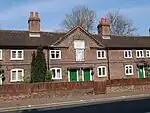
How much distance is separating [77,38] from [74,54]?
248 centimetres

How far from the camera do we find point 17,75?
3672 centimetres

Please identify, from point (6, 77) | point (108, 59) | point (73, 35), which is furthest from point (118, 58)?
point (6, 77)

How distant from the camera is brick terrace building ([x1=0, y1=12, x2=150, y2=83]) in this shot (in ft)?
122

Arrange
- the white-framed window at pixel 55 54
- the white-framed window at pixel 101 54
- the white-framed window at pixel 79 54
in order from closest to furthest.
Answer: the white-framed window at pixel 55 54
the white-framed window at pixel 79 54
the white-framed window at pixel 101 54

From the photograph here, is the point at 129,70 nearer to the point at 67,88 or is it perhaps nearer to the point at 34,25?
the point at 34,25

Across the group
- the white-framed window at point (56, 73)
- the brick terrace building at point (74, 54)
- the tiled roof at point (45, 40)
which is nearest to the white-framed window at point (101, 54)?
the brick terrace building at point (74, 54)

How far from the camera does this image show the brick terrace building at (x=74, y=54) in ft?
122

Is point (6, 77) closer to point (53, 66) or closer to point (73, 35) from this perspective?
point (53, 66)

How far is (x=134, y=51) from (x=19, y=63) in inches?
737

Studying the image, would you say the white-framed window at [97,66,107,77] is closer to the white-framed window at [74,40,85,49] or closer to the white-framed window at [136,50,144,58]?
the white-framed window at [74,40,85,49]

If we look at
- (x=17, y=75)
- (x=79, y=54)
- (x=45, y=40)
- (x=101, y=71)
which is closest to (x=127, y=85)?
(x=101, y=71)

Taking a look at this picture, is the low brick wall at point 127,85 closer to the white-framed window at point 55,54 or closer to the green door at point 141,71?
the white-framed window at point 55,54

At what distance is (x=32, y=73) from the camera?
3416 centimetres

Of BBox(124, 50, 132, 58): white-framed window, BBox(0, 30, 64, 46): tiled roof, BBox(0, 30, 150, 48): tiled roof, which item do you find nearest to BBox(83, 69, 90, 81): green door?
BBox(0, 30, 150, 48): tiled roof
